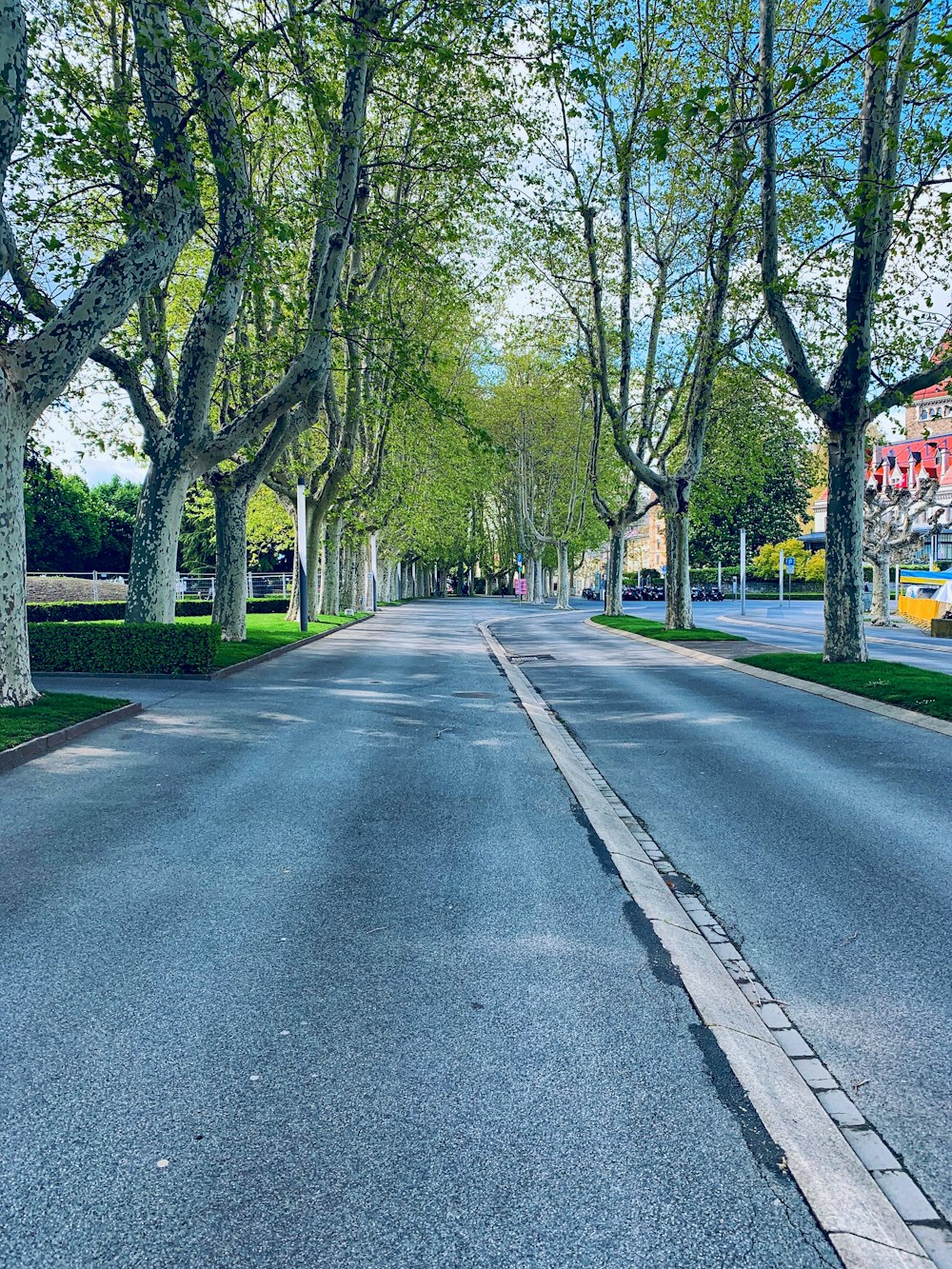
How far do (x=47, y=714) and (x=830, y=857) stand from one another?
8.39m

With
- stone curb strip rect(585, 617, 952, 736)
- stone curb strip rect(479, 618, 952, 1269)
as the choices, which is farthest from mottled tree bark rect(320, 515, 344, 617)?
stone curb strip rect(479, 618, 952, 1269)

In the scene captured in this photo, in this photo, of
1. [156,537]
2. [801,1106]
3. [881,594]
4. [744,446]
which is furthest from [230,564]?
[881,594]

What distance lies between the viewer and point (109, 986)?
3.97 m

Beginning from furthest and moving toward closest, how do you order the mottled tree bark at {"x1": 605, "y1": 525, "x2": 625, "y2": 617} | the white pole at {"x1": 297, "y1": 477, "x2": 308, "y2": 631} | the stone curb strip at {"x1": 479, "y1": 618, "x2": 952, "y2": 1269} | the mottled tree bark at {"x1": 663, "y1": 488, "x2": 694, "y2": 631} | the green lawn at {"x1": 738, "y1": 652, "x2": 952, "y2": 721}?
the mottled tree bark at {"x1": 605, "y1": 525, "x2": 625, "y2": 617}, the mottled tree bark at {"x1": 663, "y1": 488, "x2": 694, "y2": 631}, the white pole at {"x1": 297, "y1": 477, "x2": 308, "y2": 631}, the green lawn at {"x1": 738, "y1": 652, "x2": 952, "y2": 721}, the stone curb strip at {"x1": 479, "y1": 618, "x2": 952, "y2": 1269}

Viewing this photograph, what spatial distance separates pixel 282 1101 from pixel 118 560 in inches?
2408

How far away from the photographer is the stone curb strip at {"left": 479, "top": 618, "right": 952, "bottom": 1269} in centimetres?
245

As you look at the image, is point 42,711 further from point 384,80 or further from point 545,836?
point 384,80

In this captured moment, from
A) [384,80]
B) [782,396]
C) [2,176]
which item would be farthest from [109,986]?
[782,396]

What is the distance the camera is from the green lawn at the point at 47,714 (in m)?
9.24

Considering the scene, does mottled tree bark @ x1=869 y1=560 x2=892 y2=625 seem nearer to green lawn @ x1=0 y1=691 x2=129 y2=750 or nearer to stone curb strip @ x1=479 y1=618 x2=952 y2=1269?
green lawn @ x1=0 y1=691 x2=129 y2=750

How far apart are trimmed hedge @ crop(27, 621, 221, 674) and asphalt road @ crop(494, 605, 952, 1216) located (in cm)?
657

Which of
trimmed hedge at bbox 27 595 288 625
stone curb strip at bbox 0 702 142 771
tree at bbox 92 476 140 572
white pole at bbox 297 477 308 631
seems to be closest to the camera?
stone curb strip at bbox 0 702 142 771

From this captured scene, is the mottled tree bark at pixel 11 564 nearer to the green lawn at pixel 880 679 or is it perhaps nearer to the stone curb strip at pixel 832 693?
the stone curb strip at pixel 832 693

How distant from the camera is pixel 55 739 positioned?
9.53 m
